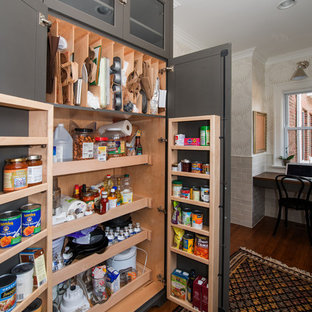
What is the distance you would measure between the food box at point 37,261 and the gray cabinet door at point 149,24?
1.22 m

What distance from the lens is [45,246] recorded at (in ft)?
2.78

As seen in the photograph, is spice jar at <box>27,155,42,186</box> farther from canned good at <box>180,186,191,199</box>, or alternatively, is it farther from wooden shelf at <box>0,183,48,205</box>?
canned good at <box>180,186,191,199</box>

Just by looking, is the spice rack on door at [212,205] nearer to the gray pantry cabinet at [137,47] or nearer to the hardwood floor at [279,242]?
the gray pantry cabinet at [137,47]

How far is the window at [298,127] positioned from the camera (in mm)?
3473

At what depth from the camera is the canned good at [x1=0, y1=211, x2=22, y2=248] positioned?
2.32ft

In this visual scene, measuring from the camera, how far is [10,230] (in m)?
0.72

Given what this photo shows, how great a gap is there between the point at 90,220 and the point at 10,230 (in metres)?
0.57

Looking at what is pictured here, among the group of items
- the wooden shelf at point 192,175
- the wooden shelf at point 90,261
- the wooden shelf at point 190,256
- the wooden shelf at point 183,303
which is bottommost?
the wooden shelf at point 183,303

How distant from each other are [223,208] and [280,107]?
301cm

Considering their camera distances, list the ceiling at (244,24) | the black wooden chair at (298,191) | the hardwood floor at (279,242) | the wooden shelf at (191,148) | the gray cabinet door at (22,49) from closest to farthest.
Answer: the gray cabinet door at (22,49)
the wooden shelf at (191,148)
the ceiling at (244,24)
the hardwood floor at (279,242)
the black wooden chair at (298,191)

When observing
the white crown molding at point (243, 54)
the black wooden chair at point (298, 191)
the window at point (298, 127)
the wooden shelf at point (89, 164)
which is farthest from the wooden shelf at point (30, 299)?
the window at point (298, 127)

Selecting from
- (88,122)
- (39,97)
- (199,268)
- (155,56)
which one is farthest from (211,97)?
(199,268)

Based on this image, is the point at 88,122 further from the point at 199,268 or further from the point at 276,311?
the point at 276,311

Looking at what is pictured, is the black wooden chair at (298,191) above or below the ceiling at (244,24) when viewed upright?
below
